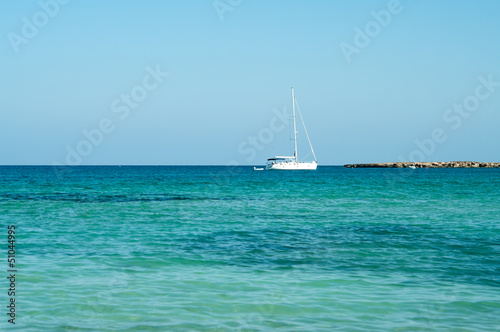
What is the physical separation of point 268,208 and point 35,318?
88.1ft

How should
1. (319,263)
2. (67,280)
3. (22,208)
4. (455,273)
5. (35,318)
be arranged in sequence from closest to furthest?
(35,318) < (67,280) < (455,273) < (319,263) < (22,208)

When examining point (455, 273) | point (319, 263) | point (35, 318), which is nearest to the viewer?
point (35, 318)

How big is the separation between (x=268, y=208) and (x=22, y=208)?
1670 cm

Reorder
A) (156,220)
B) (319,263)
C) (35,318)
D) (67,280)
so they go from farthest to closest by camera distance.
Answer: (156,220) → (319,263) → (67,280) → (35,318)

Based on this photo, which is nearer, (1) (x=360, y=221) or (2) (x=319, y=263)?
(2) (x=319, y=263)

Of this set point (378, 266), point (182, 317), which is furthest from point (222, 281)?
point (378, 266)

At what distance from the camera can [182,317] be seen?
9.72 meters

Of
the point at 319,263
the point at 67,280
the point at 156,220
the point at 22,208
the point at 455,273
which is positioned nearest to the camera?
the point at 67,280

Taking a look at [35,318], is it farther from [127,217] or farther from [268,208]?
[268,208]

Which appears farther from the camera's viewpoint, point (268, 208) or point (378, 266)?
point (268, 208)

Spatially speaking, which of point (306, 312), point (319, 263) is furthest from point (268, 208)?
point (306, 312)

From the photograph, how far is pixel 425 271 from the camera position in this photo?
1416 cm

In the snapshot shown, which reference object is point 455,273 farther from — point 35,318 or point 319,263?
point 35,318

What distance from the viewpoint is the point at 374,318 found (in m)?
9.77
